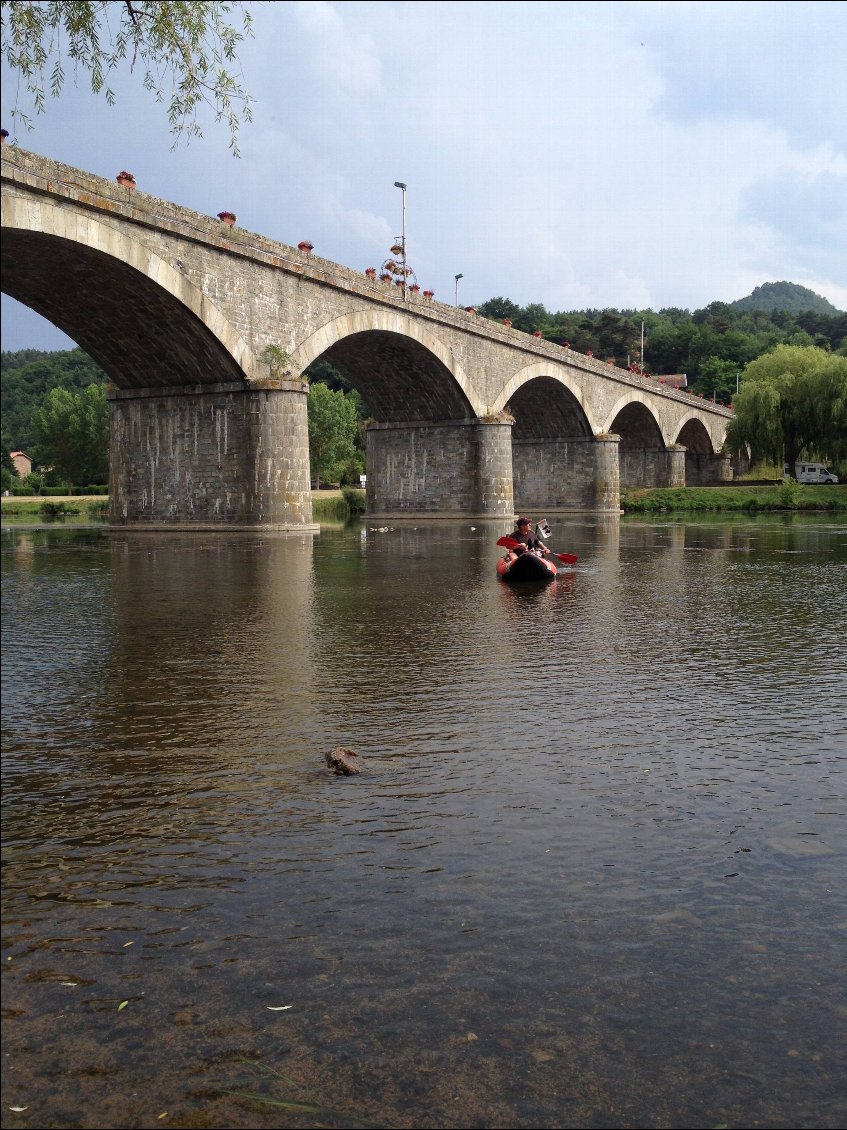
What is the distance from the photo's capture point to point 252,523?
29.1 m

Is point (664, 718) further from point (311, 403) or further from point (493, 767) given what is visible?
point (311, 403)

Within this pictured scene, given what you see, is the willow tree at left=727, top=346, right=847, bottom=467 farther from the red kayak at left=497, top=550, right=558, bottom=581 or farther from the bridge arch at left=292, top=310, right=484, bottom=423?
the red kayak at left=497, top=550, right=558, bottom=581

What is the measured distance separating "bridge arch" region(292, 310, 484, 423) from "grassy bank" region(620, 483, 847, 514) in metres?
18.1

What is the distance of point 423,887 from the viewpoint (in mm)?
4090

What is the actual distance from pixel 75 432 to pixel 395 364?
50698 mm

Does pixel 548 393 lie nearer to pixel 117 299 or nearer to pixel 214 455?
pixel 214 455

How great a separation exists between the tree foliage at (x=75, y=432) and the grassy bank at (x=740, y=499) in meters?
43.1

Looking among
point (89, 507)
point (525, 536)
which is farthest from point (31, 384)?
point (525, 536)

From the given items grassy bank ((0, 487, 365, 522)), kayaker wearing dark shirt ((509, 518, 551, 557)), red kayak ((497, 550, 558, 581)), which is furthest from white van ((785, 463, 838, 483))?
red kayak ((497, 550, 558, 581))

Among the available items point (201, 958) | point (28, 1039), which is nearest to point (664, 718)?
point (201, 958)

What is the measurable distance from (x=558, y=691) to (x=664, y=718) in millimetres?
1095

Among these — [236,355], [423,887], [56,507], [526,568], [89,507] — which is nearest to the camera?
[423,887]

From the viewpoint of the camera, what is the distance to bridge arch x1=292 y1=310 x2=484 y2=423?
33.1m

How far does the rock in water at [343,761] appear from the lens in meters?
5.62
